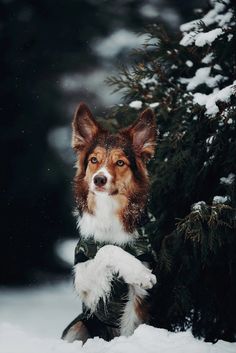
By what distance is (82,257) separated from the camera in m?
4.51

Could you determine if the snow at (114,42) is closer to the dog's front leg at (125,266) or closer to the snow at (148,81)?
the snow at (148,81)

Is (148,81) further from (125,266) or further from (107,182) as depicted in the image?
(125,266)

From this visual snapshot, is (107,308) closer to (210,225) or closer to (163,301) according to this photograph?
(163,301)

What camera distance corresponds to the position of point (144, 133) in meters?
4.68

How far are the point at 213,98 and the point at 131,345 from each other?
7.59 ft

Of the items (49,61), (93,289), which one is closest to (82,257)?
(93,289)

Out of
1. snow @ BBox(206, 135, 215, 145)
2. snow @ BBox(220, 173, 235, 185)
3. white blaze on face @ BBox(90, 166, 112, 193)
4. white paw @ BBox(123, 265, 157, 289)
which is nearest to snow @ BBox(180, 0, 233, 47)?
snow @ BBox(206, 135, 215, 145)

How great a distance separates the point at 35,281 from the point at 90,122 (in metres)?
4.96

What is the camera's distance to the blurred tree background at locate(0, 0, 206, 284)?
8602mm

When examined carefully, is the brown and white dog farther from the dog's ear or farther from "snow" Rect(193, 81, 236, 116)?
"snow" Rect(193, 81, 236, 116)

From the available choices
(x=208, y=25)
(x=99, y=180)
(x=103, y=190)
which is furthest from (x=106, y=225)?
(x=208, y=25)

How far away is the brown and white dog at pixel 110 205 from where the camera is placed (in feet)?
14.2

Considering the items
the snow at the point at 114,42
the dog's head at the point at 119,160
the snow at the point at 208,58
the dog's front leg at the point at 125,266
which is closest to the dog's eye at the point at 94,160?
the dog's head at the point at 119,160

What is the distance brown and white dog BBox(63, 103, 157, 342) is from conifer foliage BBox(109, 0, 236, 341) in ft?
1.42
